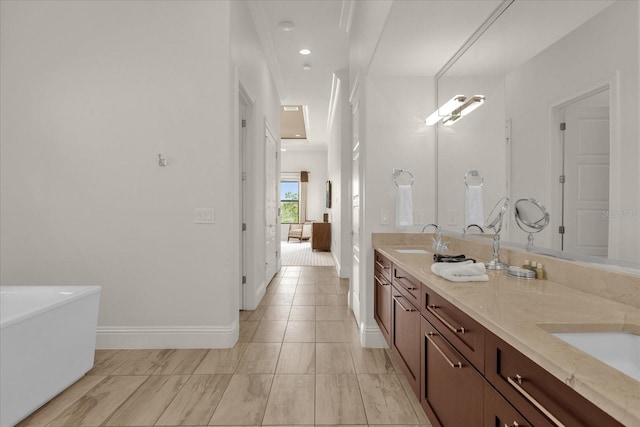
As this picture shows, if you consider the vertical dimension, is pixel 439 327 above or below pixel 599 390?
below

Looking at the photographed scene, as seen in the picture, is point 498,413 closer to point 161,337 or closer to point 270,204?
→ point 161,337

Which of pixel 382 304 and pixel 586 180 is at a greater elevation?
pixel 586 180

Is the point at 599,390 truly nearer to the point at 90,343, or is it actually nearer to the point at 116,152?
Result: the point at 90,343

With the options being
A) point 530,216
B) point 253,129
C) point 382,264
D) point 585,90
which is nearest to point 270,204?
point 253,129

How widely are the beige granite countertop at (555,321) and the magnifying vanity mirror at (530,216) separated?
253 millimetres

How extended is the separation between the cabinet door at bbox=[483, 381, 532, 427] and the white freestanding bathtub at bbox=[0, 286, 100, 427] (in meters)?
2.17

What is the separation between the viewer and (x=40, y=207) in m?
2.78

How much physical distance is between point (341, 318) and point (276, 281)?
194 centimetres

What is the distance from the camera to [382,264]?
2578mm

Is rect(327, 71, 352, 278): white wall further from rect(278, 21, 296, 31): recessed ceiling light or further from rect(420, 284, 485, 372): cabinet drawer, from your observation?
rect(420, 284, 485, 372): cabinet drawer

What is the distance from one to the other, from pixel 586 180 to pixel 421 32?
4.54 feet

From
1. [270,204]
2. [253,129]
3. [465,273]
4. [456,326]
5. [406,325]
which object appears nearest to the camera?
[456,326]

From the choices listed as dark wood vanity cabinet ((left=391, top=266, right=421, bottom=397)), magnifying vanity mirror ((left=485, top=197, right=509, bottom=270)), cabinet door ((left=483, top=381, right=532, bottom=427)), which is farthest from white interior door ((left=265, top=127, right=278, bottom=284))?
cabinet door ((left=483, top=381, right=532, bottom=427))

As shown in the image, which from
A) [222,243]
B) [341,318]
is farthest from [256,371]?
[341,318]
